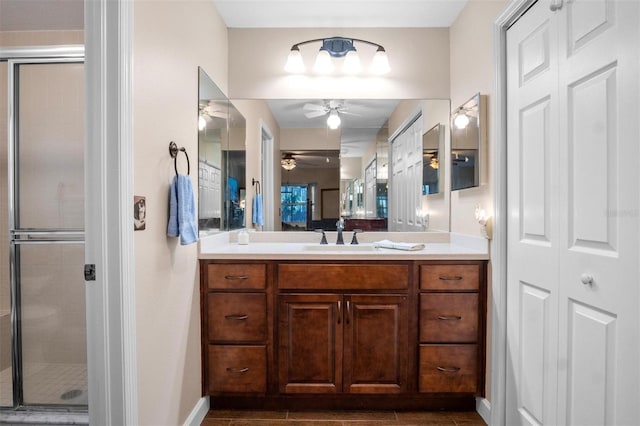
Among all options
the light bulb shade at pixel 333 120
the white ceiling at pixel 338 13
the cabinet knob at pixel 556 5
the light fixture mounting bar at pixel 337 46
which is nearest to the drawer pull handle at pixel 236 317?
the light bulb shade at pixel 333 120

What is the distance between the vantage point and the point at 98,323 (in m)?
1.24

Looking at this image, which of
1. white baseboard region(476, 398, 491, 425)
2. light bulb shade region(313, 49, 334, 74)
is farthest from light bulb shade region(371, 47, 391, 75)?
white baseboard region(476, 398, 491, 425)

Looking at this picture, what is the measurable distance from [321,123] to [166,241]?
4.79ft

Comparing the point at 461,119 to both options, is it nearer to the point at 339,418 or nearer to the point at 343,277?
the point at 343,277

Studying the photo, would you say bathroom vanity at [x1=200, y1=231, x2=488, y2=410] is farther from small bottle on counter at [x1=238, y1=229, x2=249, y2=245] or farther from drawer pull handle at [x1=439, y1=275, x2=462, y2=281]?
small bottle on counter at [x1=238, y1=229, x2=249, y2=245]

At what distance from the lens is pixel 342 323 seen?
6.53 feet

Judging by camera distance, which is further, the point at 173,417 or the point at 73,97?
the point at 73,97

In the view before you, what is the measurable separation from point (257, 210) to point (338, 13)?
142cm

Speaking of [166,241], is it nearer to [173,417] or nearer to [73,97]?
[173,417]

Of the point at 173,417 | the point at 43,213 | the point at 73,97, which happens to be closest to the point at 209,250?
the point at 173,417

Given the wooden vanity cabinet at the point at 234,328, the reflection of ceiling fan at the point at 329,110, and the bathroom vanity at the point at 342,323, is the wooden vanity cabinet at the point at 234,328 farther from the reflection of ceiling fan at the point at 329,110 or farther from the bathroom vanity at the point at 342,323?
the reflection of ceiling fan at the point at 329,110

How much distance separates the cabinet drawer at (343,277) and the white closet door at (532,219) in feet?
1.83

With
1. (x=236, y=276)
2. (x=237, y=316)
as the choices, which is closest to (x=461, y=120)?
(x=236, y=276)

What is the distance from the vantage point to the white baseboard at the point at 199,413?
6.00 feet
